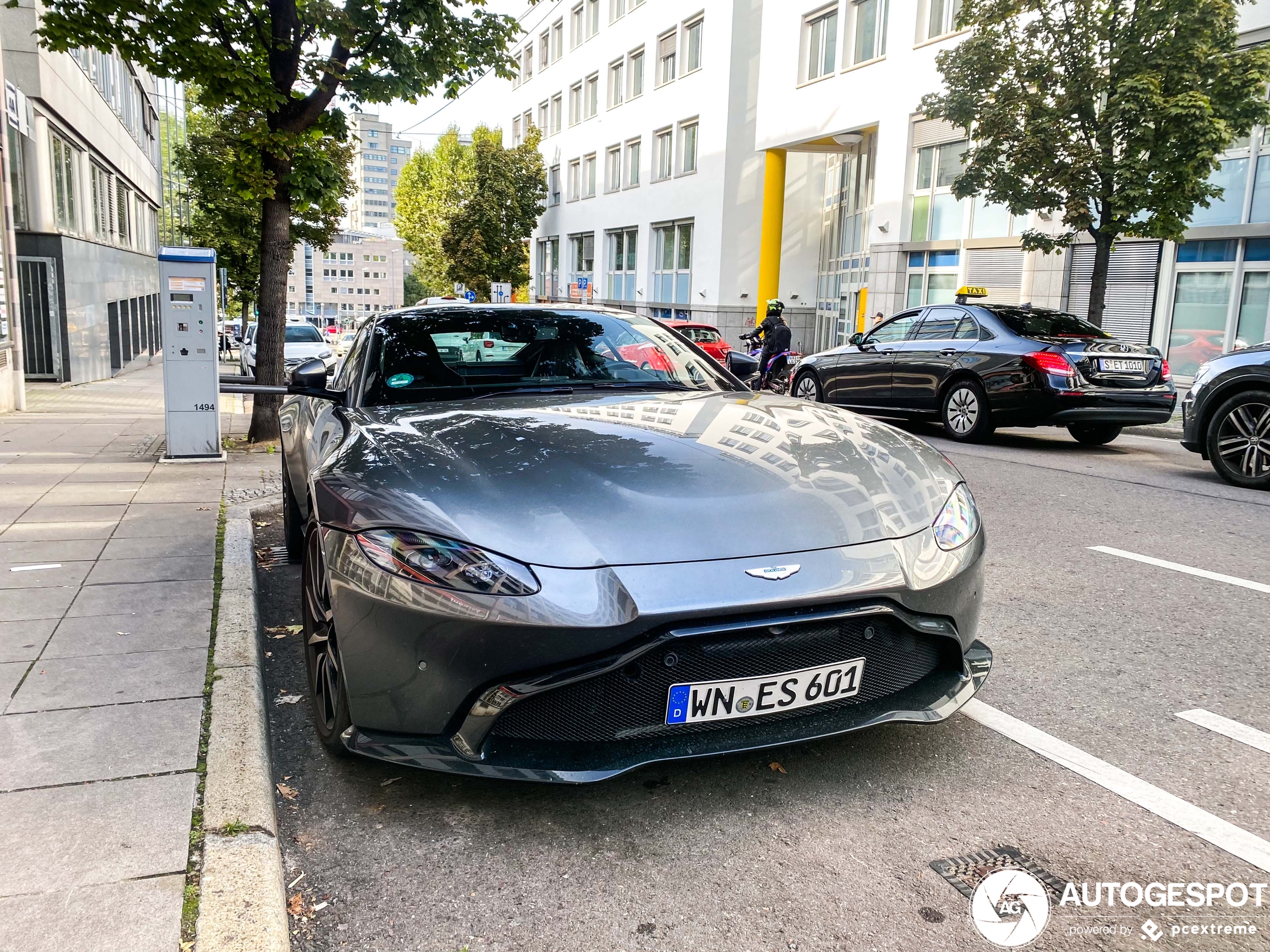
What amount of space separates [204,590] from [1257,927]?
14.2 ft

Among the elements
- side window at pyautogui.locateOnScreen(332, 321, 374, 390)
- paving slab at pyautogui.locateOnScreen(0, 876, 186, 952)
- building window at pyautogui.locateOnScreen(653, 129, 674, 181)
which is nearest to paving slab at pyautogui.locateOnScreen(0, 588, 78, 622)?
side window at pyautogui.locateOnScreen(332, 321, 374, 390)

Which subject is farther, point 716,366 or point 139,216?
point 139,216

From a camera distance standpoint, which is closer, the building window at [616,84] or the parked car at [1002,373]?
the parked car at [1002,373]

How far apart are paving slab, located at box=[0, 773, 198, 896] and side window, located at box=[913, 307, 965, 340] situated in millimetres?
10433

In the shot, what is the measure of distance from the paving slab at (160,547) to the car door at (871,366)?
8672mm

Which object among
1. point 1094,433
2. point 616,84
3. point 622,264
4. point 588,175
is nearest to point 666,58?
point 616,84

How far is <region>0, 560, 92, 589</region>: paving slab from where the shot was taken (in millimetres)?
4754

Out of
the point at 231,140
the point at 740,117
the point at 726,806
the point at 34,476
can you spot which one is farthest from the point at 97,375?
the point at 726,806

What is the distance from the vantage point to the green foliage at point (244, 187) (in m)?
10.2

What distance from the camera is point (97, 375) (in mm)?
22016

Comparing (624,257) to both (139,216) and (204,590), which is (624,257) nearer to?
(139,216)

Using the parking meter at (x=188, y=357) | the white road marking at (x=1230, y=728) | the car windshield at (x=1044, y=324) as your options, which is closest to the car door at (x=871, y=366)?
the car windshield at (x=1044, y=324)

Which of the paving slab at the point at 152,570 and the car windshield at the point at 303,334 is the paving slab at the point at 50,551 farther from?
the car windshield at the point at 303,334

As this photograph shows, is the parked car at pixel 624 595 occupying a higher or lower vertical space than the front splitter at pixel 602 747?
higher
